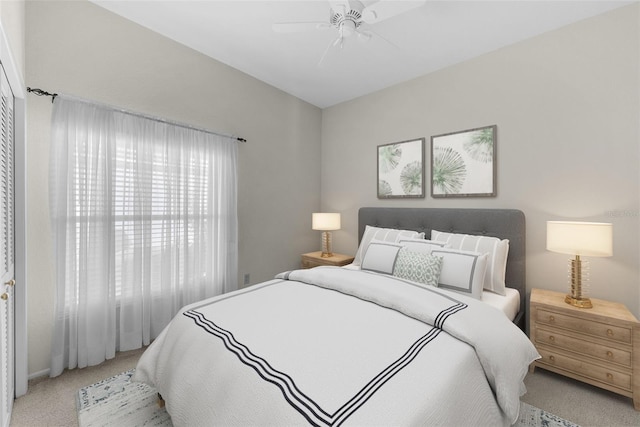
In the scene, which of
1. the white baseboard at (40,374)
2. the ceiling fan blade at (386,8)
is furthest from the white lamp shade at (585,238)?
the white baseboard at (40,374)

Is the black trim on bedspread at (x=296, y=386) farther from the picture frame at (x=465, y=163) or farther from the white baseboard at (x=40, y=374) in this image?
the picture frame at (x=465, y=163)

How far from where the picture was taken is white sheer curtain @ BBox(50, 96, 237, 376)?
2035mm

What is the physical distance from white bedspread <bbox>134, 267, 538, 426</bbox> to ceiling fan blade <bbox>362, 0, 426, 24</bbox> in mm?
1722

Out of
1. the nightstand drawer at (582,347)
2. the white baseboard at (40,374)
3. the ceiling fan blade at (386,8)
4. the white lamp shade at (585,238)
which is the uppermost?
the ceiling fan blade at (386,8)

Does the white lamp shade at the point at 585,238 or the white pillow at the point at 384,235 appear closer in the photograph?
the white lamp shade at the point at 585,238

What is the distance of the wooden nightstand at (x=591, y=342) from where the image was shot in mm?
1752

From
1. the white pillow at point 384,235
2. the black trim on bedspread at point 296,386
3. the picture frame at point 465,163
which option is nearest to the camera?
the black trim on bedspread at point 296,386

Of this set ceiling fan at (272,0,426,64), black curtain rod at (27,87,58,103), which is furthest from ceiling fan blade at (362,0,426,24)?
black curtain rod at (27,87,58,103)

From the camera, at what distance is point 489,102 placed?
8.80 feet

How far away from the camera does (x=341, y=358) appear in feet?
3.73

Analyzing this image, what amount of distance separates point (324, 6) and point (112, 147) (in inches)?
78.1

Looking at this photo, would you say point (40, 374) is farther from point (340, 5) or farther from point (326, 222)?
point (340, 5)

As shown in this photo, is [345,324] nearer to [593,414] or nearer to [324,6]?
[593,414]

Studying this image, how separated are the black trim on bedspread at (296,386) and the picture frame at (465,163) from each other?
1.70 metres
